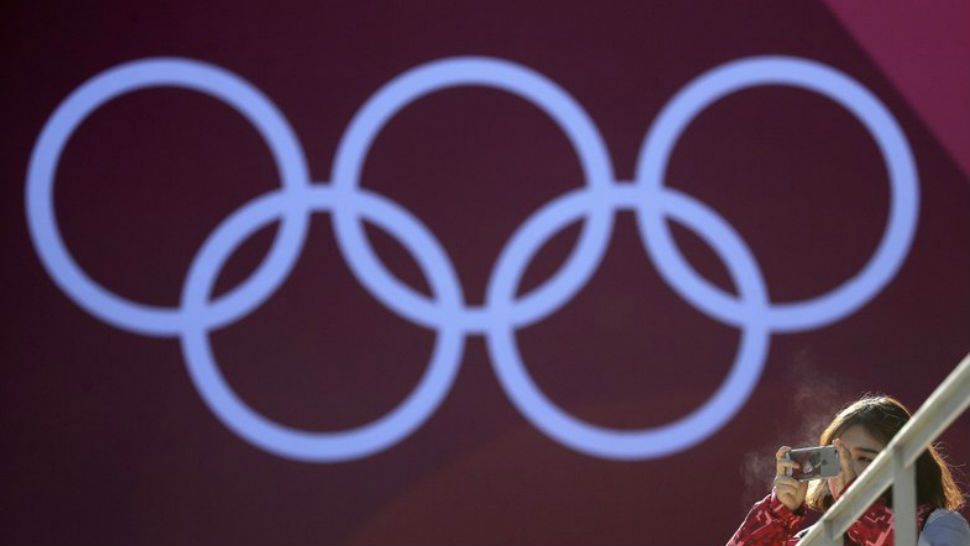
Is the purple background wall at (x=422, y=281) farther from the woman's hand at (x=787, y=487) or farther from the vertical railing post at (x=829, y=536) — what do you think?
the vertical railing post at (x=829, y=536)

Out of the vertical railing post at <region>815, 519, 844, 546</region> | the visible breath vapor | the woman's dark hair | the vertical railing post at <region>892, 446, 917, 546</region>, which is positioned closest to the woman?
the woman's dark hair

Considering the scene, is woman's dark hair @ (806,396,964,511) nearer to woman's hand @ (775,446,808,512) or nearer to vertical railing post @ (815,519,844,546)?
woman's hand @ (775,446,808,512)

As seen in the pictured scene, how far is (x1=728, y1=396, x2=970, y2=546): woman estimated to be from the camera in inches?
122

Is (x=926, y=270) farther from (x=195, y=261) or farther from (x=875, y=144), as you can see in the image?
(x=195, y=261)

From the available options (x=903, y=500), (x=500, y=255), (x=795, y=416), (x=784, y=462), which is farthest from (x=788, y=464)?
(x=500, y=255)

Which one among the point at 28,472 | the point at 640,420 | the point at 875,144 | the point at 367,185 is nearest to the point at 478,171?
the point at 367,185

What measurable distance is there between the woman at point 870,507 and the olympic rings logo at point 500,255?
2.40 metres

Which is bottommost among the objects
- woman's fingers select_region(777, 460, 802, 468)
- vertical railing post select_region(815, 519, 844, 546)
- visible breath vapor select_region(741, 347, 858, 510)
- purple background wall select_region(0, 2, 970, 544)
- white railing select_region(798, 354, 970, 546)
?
vertical railing post select_region(815, 519, 844, 546)

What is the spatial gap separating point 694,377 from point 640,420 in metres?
0.30

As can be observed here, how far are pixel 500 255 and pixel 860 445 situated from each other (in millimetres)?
2955

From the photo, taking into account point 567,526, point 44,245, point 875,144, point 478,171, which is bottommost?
point 567,526

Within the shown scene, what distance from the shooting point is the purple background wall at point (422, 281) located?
240 inches

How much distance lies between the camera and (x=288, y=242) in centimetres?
618

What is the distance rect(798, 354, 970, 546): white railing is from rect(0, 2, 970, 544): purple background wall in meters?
3.14
